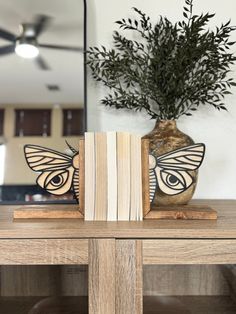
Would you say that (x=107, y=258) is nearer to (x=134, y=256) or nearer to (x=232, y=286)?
(x=134, y=256)

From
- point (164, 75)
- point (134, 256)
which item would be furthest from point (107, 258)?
point (164, 75)

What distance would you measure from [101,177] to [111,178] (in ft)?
0.07

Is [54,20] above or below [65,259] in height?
above

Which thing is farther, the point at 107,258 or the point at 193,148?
the point at 193,148

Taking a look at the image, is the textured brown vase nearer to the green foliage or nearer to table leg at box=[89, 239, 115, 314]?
the green foliage

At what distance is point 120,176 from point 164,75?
0.34 m

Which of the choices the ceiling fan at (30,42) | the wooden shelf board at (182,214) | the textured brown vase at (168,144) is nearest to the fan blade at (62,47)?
the ceiling fan at (30,42)

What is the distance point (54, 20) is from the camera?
1111mm

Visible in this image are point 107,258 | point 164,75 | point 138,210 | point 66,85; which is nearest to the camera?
point 107,258

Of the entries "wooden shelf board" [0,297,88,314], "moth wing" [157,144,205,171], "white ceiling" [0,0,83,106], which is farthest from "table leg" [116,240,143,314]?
"white ceiling" [0,0,83,106]

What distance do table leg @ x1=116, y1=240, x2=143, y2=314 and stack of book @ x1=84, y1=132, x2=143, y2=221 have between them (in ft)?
0.33

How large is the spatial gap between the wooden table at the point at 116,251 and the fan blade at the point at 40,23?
686mm

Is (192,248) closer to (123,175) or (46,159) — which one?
(123,175)

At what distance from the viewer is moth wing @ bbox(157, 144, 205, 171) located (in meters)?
0.80
